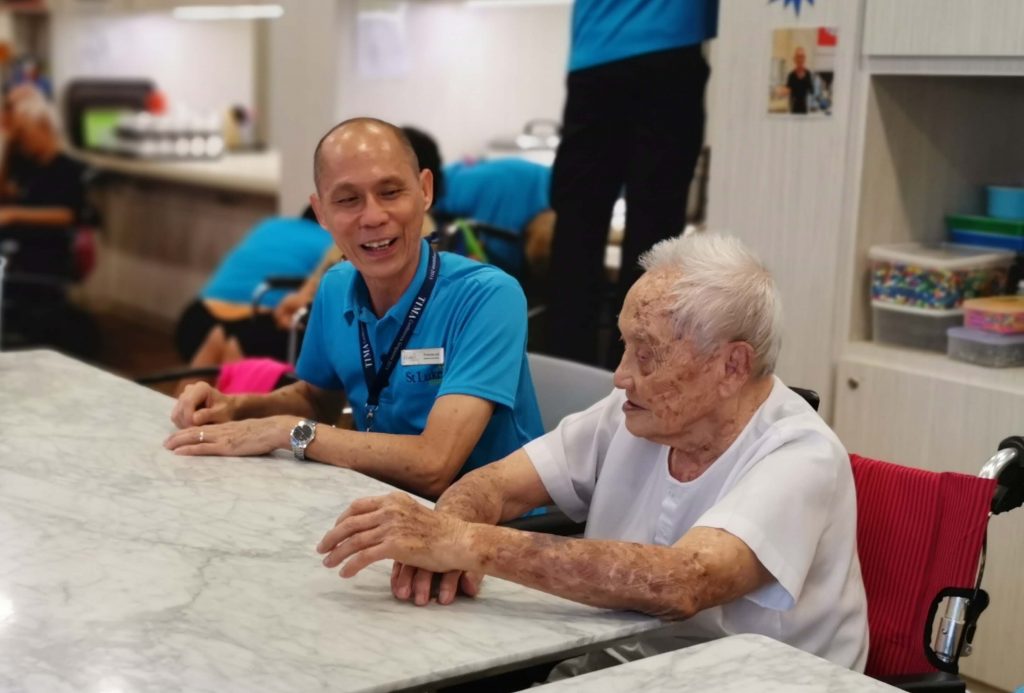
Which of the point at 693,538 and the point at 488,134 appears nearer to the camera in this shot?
the point at 693,538

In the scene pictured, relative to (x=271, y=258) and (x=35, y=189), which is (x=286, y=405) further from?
(x=35, y=189)

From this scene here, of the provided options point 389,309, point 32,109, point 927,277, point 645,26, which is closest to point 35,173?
point 32,109

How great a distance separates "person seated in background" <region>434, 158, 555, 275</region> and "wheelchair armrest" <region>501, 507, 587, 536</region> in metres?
2.60

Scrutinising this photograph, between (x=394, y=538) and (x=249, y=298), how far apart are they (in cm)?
349

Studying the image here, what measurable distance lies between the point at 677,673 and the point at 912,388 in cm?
174

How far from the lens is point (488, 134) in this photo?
19.6 feet

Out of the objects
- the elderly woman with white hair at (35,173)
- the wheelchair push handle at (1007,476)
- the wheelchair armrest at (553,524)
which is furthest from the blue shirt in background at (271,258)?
the wheelchair push handle at (1007,476)

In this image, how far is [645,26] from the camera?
351 centimetres

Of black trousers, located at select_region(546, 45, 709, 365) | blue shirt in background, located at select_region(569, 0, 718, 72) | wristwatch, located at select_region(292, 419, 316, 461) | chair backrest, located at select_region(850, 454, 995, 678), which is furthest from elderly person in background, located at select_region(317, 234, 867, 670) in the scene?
blue shirt in background, located at select_region(569, 0, 718, 72)

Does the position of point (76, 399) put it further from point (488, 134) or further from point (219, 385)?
point (488, 134)

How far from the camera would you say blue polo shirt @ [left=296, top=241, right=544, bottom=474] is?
7.86 feet

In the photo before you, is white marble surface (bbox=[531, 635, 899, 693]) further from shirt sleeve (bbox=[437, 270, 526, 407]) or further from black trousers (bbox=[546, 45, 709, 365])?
black trousers (bbox=[546, 45, 709, 365])

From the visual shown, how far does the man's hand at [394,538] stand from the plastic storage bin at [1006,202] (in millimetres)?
2047

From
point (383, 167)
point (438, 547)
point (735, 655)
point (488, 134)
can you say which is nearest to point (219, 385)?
point (383, 167)
